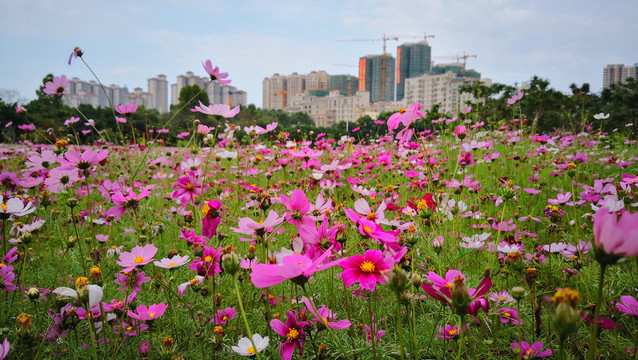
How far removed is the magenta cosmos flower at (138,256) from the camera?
29.1 inches

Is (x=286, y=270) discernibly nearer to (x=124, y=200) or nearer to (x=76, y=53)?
(x=124, y=200)

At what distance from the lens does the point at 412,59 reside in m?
89.8

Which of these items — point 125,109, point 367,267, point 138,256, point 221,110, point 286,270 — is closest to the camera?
point 286,270

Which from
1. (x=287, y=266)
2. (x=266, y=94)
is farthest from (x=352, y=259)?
(x=266, y=94)

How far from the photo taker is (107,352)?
0.74 m

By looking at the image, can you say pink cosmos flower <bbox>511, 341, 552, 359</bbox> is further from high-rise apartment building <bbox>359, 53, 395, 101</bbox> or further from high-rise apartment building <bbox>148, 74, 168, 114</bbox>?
high-rise apartment building <bbox>359, 53, 395, 101</bbox>

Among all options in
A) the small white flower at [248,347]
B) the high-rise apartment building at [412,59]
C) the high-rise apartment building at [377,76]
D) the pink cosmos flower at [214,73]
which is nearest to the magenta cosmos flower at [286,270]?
the small white flower at [248,347]

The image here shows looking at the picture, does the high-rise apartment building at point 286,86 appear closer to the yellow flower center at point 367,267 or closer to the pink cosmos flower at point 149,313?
the pink cosmos flower at point 149,313

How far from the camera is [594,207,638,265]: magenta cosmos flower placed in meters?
0.32

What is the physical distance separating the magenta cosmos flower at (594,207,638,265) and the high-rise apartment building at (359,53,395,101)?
86.7 m

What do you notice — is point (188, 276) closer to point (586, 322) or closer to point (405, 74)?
point (586, 322)

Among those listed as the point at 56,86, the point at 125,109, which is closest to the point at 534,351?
the point at 125,109

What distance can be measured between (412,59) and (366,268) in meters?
98.0

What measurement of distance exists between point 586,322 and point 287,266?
0.88 metres
